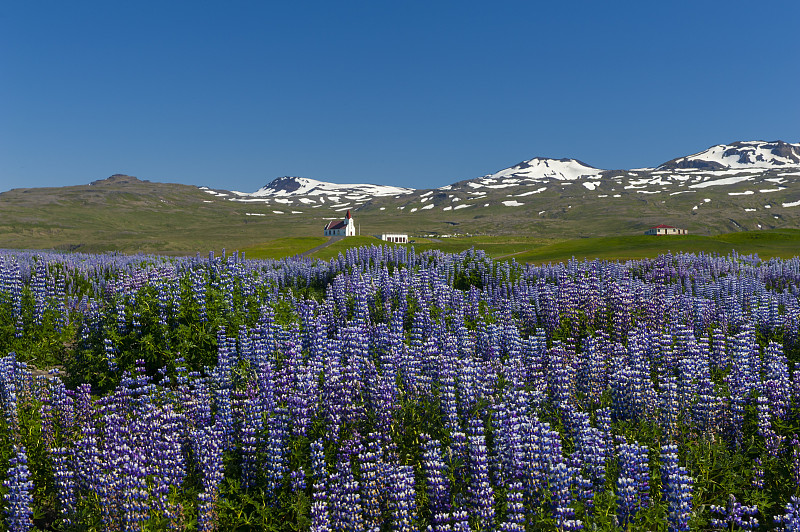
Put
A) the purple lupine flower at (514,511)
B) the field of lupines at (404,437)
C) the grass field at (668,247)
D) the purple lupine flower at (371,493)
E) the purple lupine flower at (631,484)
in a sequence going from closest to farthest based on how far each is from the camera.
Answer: the purple lupine flower at (514,511) < the purple lupine flower at (631,484) < the field of lupines at (404,437) < the purple lupine flower at (371,493) < the grass field at (668,247)

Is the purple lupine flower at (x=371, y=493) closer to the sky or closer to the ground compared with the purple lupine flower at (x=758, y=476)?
closer to the sky

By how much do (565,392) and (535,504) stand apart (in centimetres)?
248

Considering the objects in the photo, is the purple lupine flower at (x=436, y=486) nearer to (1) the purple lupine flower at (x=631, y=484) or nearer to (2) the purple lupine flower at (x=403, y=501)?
(2) the purple lupine flower at (x=403, y=501)

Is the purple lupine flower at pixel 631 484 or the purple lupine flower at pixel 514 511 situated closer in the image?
the purple lupine flower at pixel 514 511

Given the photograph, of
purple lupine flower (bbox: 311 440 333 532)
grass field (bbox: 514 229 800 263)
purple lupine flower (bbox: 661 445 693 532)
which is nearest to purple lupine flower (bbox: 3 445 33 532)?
purple lupine flower (bbox: 311 440 333 532)

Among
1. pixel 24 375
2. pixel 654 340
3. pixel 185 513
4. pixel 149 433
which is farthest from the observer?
pixel 654 340

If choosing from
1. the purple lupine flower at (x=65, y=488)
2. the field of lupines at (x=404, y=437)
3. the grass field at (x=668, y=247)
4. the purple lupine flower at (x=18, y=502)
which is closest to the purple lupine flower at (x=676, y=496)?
the field of lupines at (x=404, y=437)

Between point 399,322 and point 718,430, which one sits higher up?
point 399,322

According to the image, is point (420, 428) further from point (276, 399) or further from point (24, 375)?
point (24, 375)

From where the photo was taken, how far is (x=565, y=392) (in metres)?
7.69

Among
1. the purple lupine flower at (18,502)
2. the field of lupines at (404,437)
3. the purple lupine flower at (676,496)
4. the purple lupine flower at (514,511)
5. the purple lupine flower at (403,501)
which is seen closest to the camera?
the purple lupine flower at (514,511)

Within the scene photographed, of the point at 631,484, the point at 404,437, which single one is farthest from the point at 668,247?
the point at 631,484

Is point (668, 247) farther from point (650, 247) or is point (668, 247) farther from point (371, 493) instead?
point (371, 493)

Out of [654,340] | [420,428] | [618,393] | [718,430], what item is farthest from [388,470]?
[654,340]
